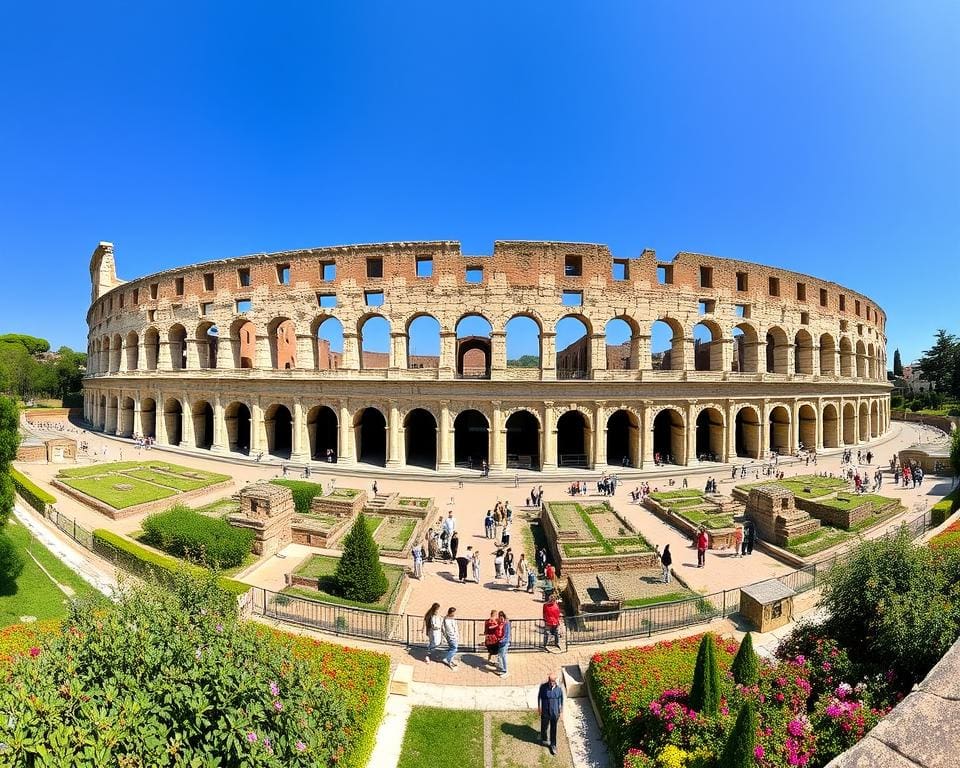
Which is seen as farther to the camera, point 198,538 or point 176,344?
point 176,344

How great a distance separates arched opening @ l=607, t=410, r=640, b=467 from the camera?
96.6 ft

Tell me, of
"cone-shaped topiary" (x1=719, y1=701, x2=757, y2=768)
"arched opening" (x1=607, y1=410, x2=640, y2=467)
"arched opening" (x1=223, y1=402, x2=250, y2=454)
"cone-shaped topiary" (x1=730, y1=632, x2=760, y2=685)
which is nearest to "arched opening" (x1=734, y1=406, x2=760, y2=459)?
"arched opening" (x1=607, y1=410, x2=640, y2=467)

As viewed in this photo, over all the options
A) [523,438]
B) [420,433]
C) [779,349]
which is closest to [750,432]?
[779,349]

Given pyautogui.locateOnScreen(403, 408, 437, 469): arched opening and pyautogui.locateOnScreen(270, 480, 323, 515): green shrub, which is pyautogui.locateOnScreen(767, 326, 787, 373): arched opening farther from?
pyautogui.locateOnScreen(270, 480, 323, 515): green shrub

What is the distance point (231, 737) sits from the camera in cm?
391

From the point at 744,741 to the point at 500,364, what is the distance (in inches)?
939

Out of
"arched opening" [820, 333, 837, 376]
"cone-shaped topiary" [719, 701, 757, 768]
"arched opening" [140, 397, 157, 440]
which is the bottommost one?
"cone-shaped topiary" [719, 701, 757, 768]

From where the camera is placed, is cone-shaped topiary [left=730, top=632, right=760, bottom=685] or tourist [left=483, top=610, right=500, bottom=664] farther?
tourist [left=483, top=610, right=500, bottom=664]

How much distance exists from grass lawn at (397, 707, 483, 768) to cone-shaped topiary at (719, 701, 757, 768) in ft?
12.6

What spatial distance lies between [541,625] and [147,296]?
41833 mm

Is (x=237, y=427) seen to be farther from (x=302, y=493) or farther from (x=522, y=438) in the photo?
(x=522, y=438)

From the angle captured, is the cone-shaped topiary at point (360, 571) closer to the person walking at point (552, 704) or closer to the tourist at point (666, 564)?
the person walking at point (552, 704)

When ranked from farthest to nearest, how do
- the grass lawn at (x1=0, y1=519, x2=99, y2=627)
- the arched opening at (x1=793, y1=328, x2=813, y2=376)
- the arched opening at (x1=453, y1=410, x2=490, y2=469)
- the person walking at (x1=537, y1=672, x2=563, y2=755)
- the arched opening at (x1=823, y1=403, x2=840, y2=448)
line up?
the arched opening at (x1=823, y1=403, x2=840, y2=448), the arched opening at (x1=793, y1=328, x2=813, y2=376), the arched opening at (x1=453, y1=410, x2=490, y2=469), the grass lawn at (x1=0, y1=519, x2=99, y2=627), the person walking at (x1=537, y1=672, x2=563, y2=755)

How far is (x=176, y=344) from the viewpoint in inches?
1442
